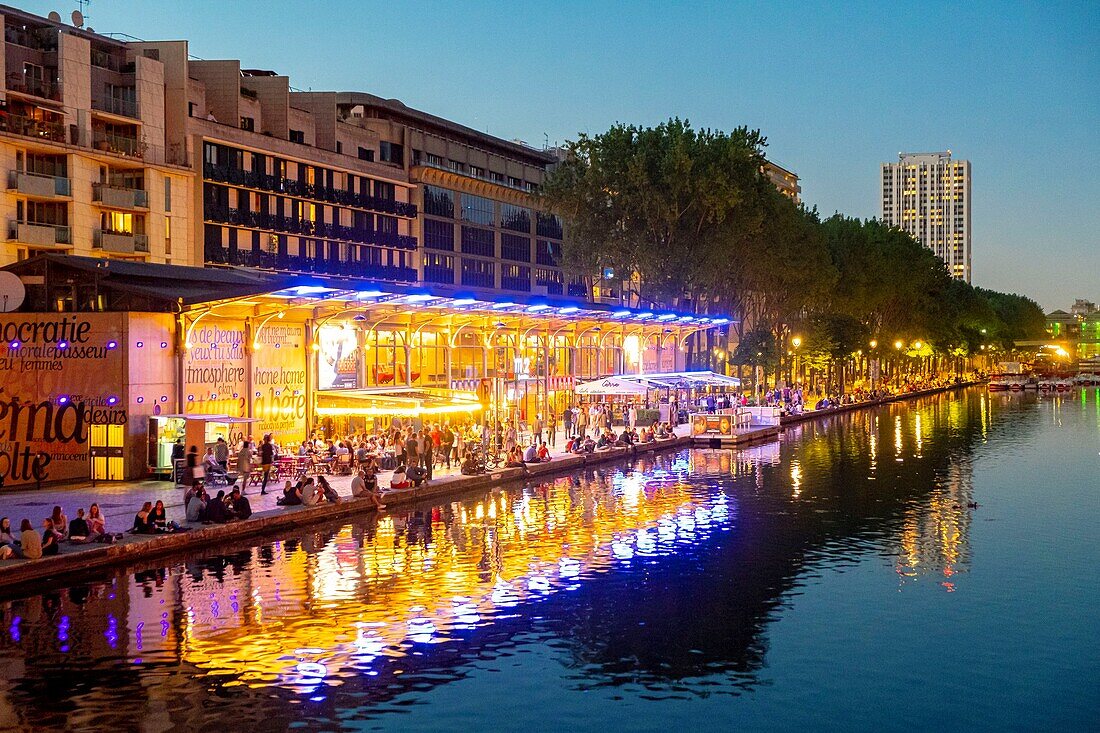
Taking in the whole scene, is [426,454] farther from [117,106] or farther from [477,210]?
[477,210]

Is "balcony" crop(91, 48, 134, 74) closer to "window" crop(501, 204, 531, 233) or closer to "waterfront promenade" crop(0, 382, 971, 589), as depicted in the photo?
"waterfront promenade" crop(0, 382, 971, 589)

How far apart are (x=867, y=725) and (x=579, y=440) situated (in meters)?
38.3

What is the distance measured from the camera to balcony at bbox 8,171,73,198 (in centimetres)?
6744

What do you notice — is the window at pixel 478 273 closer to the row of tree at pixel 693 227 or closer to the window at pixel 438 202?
the window at pixel 438 202

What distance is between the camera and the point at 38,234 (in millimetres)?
68750

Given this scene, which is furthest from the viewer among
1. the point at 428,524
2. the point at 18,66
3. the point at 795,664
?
the point at 18,66

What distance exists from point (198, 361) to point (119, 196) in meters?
34.5

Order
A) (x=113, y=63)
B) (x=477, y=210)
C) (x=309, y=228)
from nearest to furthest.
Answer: (x=113, y=63) → (x=309, y=228) → (x=477, y=210)

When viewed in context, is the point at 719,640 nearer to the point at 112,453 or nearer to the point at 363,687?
the point at 363,687

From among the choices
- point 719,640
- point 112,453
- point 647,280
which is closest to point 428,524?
point 112,453

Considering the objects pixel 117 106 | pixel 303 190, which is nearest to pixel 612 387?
pixel 303 190

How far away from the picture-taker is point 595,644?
23203mm

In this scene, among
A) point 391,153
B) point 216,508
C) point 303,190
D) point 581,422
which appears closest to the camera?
point 216,508

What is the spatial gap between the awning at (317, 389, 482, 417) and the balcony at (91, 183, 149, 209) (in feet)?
101
